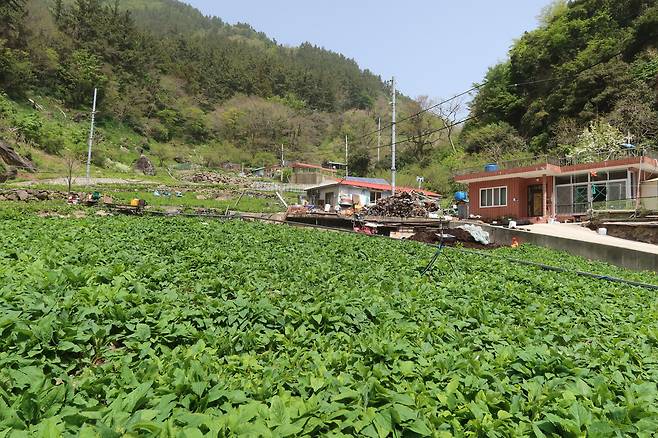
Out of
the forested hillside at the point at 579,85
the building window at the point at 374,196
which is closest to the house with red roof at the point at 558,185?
the forested hillside at the point at 579,85

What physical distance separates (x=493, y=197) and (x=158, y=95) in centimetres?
5494

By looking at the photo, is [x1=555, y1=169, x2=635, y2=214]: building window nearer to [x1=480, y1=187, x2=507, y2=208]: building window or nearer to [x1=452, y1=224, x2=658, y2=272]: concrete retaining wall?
[x1=480, y1=187, x2=507, y2=208]: building window

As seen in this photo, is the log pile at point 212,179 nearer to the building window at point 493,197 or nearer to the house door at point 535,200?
the building window at point 493,197

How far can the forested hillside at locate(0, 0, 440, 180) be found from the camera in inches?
1791

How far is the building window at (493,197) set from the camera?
2445cm

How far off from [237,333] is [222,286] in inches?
61.5

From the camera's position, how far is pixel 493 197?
25.1 m

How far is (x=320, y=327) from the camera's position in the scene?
4062 millimetres

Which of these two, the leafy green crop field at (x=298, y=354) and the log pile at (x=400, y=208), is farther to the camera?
the log pile at (x=400, y=208)

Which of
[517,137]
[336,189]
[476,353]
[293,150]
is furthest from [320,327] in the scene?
[293,150]

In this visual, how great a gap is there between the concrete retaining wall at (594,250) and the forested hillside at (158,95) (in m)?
37.2

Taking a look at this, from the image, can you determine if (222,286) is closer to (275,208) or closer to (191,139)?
(275,208)

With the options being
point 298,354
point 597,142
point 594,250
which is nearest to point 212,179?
point 597,142

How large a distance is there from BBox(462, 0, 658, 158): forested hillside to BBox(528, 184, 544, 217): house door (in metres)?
5.70
